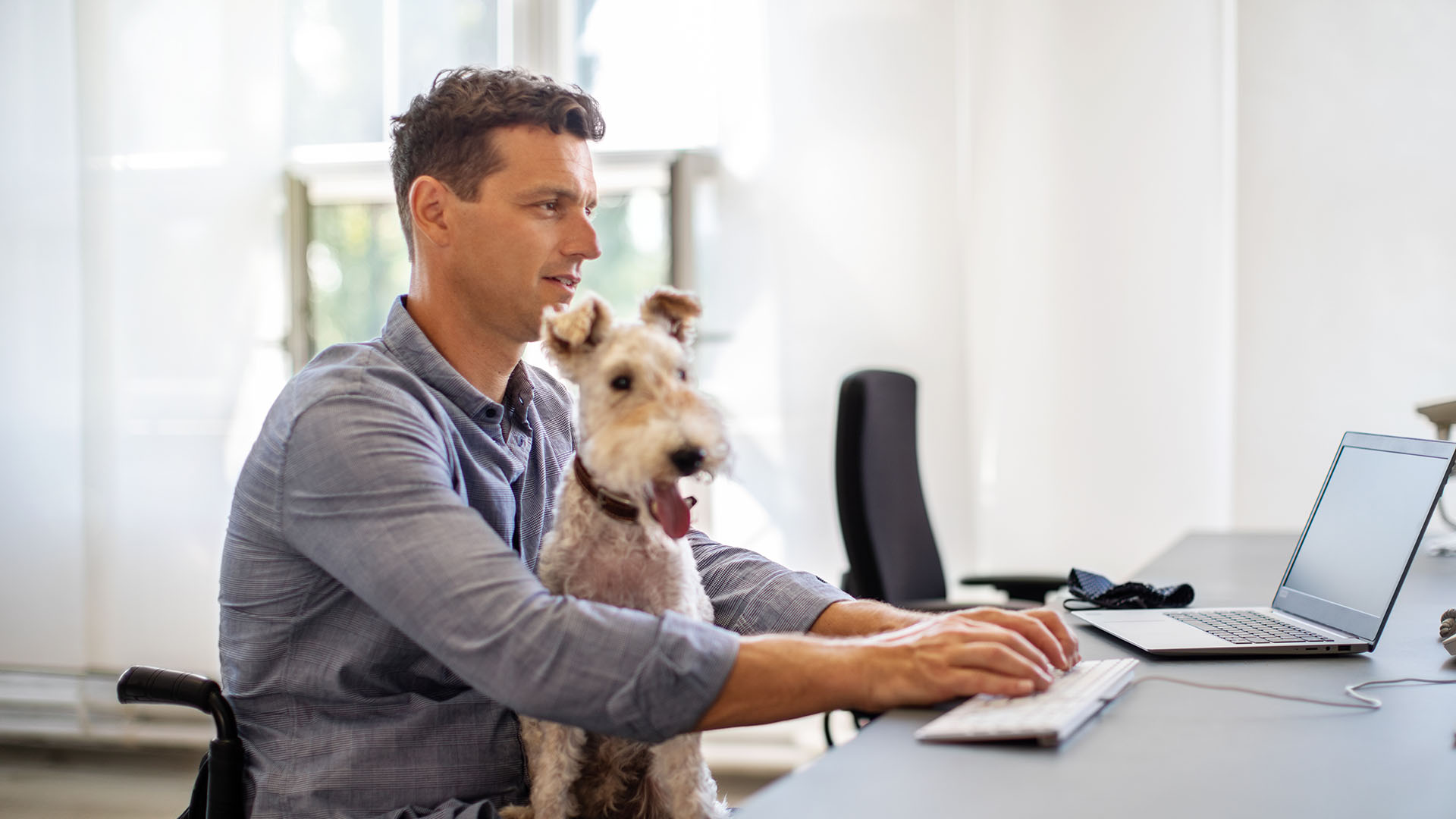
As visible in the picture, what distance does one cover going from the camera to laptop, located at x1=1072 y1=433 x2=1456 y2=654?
134 cm

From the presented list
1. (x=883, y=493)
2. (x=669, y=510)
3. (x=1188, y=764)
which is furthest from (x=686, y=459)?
(x=883, y=493)

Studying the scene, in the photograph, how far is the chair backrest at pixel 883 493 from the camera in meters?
2.30

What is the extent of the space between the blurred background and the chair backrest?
2.46 feet

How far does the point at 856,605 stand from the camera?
55.3 inches

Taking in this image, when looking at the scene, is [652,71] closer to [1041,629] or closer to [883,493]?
[883,493]

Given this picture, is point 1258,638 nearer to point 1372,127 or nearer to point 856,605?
point 856,605

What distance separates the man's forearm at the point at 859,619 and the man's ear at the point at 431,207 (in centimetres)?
72

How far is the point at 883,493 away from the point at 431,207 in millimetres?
1321

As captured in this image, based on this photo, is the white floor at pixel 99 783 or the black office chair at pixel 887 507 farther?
the white floor at pixel 99 783

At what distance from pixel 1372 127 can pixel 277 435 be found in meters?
3.34

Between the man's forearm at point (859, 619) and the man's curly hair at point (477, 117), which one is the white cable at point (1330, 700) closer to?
the man's forearm at point (859, 619)

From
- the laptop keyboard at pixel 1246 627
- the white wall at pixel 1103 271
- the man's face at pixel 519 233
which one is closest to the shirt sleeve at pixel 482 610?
the man's face at pixel 519 233

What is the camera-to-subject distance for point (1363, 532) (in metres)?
1.44

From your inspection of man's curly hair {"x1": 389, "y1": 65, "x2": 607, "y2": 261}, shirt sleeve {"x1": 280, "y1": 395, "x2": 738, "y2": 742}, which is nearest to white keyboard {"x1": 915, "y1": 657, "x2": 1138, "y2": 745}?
shirt sleeve {"x1": 280, "y1": 395, "x2": 738, "y2": 742}
